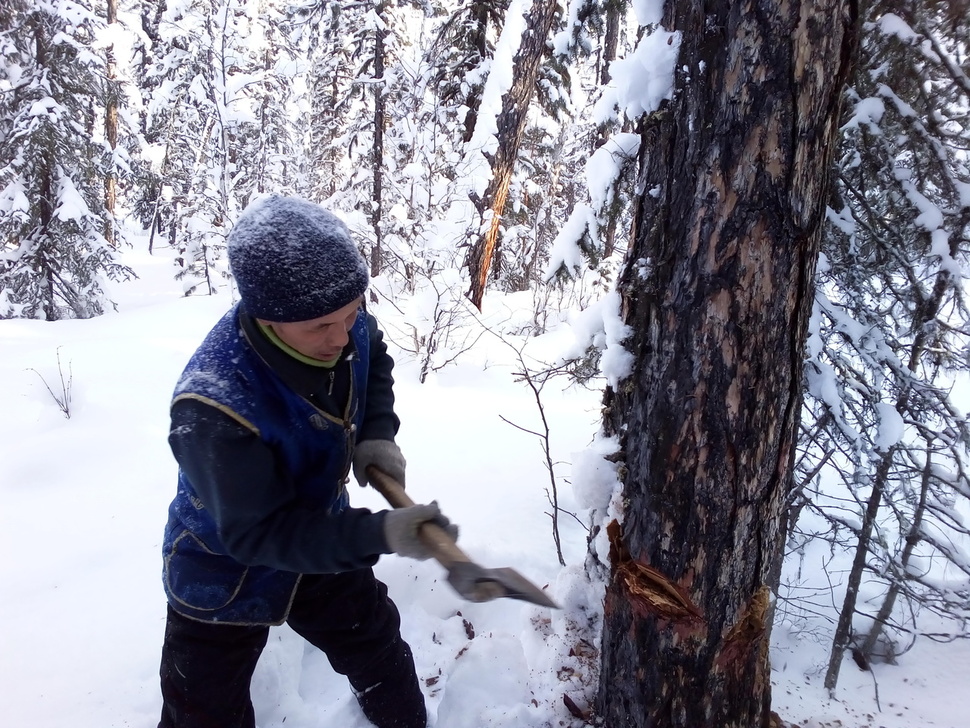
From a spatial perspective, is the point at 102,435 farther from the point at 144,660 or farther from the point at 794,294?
the point at 794,294

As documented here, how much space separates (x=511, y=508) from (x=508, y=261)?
10.8 meters

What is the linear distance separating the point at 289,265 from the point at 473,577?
905 mm

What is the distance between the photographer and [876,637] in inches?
126

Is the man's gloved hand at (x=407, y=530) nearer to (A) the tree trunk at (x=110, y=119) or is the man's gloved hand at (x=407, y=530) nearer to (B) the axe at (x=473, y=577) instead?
(B) the axe at (x=473, y=577)

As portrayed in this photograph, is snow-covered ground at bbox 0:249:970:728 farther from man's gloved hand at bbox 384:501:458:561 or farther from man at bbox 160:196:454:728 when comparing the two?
man's gloved hand at bbox 384:501:458:561

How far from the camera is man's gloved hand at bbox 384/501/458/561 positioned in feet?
4.77

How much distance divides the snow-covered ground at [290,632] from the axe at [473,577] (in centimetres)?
110

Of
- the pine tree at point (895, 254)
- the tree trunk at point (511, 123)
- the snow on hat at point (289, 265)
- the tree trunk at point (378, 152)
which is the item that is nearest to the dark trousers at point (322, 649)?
the snow on hat at point (289, 265)

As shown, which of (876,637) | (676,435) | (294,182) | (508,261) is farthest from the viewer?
(294,182)

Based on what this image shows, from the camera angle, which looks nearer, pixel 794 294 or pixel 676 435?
pixel 794 294

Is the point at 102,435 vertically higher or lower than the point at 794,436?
lower

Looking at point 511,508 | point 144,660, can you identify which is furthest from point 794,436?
point 144,660

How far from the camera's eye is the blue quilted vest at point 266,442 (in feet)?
4.84

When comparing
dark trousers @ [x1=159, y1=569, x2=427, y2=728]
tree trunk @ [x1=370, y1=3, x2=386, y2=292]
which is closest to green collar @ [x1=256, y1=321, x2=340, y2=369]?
dark trousers @ [x1=159, y1=569, x2=427, y2=728]
